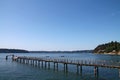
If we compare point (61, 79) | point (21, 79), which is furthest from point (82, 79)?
point (21, 79)

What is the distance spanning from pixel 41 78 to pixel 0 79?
11.4 metres

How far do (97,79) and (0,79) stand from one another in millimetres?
26604

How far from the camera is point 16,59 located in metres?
131

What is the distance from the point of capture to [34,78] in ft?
176

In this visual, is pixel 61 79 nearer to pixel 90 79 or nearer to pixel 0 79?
pixel 90 79

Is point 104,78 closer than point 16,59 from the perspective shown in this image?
Yes

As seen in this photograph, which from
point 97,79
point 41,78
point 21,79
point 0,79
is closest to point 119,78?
point 97,79

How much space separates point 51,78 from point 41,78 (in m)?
2.79

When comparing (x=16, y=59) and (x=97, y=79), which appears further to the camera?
(x=16, y=59)

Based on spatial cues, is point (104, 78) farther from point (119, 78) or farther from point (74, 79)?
point (74, 79)

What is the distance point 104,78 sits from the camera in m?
53.3

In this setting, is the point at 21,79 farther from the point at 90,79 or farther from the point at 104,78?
the point at 104,78

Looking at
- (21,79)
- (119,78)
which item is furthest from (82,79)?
(21,79)

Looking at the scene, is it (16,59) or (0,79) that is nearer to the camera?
(0,79)
